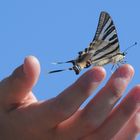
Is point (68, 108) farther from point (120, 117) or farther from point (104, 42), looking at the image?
point (104, 42)

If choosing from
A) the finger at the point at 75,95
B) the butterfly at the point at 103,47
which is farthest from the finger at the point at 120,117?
the butterfly at the point at 103,47

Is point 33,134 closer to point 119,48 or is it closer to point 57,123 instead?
point 57,123

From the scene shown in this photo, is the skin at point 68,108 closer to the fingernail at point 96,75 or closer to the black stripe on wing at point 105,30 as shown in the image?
the fingernail at point 96,75

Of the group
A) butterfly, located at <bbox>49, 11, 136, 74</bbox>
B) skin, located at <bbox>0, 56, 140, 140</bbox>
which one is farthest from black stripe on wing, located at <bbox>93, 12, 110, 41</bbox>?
skin, located at <bbox>0, 56, 140, 140</bbox>

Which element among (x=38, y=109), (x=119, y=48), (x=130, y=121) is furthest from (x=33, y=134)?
(x=119, y=48)

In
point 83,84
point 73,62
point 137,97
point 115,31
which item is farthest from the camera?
point 115,31

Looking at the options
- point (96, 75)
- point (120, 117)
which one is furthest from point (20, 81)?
point (120, 117)

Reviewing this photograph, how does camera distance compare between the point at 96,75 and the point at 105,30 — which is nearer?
the point at 96,75
